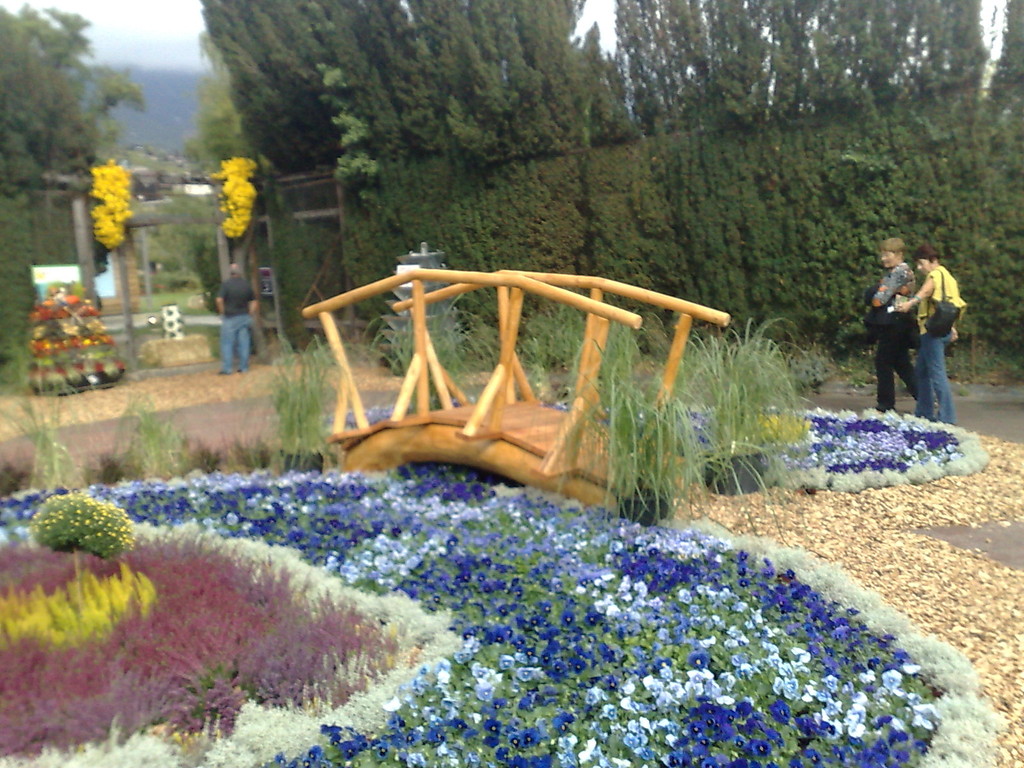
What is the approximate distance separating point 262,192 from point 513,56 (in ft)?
15.6

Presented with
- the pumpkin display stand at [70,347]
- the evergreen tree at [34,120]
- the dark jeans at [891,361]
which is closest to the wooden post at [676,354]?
the dark jeans at [891,361]

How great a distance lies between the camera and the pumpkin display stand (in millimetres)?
10422

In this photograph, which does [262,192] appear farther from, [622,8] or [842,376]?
[842,376]

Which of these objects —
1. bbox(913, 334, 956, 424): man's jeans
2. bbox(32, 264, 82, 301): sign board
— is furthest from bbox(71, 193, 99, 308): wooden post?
bbox(913, 334, 956, 424): man's jeans

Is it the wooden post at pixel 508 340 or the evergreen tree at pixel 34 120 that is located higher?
the evergreen tree at pixel 34 120

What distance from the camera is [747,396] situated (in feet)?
15.5

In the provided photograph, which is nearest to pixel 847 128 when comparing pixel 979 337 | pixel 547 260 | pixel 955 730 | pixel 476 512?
pixel 979 337

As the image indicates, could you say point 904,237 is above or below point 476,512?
above

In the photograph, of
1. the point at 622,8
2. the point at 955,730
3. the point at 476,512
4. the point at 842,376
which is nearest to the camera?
the point at 955,730

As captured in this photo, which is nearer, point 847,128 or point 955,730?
point 955,730

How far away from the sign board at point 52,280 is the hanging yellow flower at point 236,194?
241cm

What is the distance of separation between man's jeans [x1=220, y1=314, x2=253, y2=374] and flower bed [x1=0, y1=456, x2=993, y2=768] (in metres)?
7.58

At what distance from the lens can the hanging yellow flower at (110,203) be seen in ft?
A: 37.6

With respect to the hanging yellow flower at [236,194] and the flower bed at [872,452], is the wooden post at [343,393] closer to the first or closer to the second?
the flower bed at [872,452]
